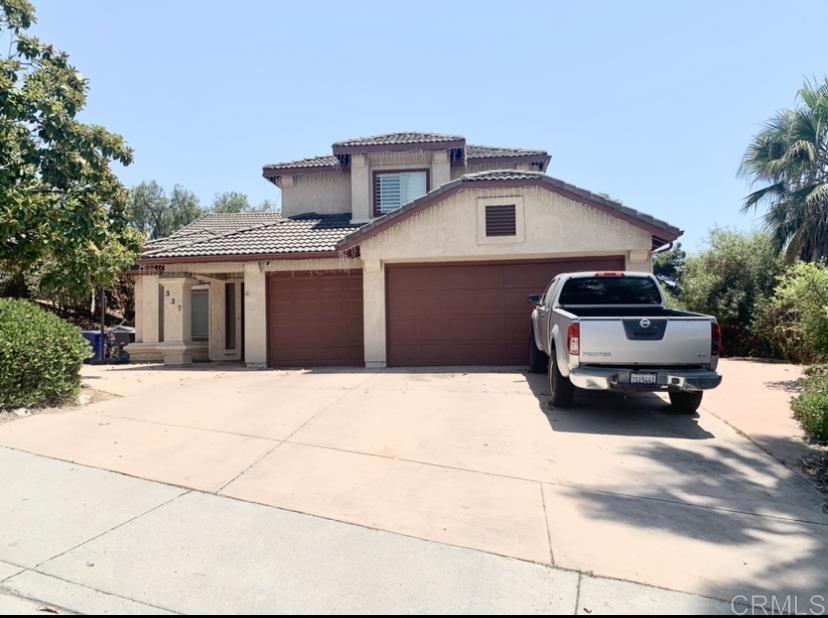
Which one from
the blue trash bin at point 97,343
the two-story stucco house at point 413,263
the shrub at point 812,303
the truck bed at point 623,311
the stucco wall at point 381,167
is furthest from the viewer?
the blue trash bin at point 97,343

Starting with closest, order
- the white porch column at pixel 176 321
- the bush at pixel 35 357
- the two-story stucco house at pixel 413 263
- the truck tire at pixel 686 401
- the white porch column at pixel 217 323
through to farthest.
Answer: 1. the bush at pixel 35 357
2. the truck tire at pixel 686 401
3. the two-story stucco house at pixel 413 263
4. the white porch column at pixel 176 321
5. the white porch column at pixel 217 323

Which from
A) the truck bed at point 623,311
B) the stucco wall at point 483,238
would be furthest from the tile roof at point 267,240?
the truck bed at point 623,311

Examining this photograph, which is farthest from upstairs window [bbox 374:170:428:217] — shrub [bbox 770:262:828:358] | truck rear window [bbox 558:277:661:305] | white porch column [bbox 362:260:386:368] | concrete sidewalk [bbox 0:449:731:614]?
concrete sidewalk [bbox 0:449:731:614]

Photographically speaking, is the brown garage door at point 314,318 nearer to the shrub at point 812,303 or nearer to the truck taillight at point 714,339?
the truck taillight at point 714,339

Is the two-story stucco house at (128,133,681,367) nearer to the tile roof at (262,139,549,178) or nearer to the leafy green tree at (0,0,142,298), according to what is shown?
the tile roof at (262,139,549,178)

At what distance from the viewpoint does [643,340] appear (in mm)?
6594

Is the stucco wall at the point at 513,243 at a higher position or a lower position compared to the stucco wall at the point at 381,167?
lower

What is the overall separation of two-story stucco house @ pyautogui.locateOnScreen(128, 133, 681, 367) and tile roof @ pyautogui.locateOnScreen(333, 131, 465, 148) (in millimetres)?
65

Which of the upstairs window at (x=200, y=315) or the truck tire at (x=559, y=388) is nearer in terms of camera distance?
the truck tire at (x=559, y=388)

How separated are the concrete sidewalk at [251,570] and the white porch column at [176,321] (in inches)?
441

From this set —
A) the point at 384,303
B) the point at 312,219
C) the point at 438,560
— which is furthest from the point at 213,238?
the point at 438,560

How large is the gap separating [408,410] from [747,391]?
6.23 metres

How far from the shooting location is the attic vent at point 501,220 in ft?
40.3

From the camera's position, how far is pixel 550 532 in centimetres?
384
